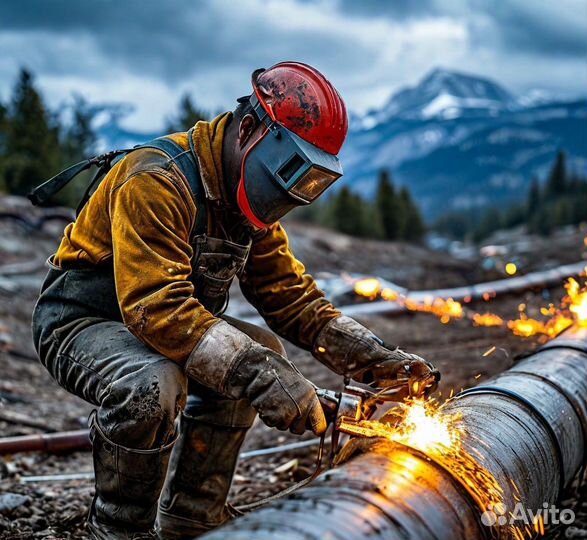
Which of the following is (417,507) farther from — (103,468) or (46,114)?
(46,114)

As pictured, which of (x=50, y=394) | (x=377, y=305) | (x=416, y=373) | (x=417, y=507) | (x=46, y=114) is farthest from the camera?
(x=46, y=114)

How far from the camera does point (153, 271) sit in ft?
9.52

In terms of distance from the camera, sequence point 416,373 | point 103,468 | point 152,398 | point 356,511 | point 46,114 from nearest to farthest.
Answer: point 356,511 → point 152,398 → point 103,468 → point 416,373 → point 46,114

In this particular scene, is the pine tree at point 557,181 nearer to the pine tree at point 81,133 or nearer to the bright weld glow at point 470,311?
the pine tree at point 81,133

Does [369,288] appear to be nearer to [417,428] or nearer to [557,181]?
[417,428]

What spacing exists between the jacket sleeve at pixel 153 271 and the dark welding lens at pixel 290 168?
485 mm

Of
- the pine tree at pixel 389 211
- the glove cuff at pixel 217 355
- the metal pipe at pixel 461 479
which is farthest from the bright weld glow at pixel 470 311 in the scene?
the pine tree at pixel 389 211

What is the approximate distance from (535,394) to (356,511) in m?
1.71

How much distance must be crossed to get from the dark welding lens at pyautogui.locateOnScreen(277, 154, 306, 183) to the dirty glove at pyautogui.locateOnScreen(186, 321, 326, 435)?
71 centimetres

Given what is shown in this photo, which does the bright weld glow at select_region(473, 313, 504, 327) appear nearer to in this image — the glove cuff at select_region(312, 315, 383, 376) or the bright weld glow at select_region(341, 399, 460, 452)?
the glove cuff at select_region(312, 315, 383, 376)

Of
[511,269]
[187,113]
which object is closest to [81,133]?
[187,113]

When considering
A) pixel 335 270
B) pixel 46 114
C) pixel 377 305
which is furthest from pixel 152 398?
pixel 46 114

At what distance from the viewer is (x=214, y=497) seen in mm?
3615

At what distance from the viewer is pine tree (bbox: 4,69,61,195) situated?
26250mm
